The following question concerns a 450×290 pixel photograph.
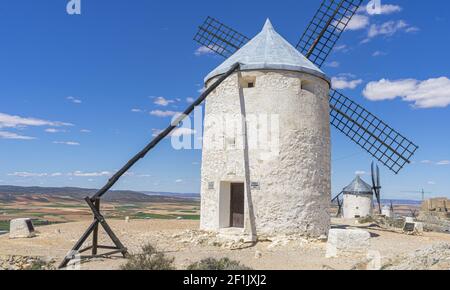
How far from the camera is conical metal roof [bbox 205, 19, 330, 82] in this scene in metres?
11.4

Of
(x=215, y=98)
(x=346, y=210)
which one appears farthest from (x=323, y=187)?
(x=346, y=210)

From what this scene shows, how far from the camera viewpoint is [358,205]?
28.4 metres

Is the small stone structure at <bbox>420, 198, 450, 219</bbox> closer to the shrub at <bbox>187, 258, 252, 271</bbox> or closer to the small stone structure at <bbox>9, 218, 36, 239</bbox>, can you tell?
the shrub at <bbox>187, 258, 252, 271</bbox>

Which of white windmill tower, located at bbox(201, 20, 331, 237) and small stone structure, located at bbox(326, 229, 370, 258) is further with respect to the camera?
white windmill tower, located at bbox(201, 20, 331, 237)

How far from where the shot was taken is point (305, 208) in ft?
36.8

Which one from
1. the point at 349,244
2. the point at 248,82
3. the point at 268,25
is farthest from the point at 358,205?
the point at 349,244

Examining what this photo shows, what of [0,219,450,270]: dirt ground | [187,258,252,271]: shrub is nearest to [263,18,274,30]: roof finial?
[0,219,450,270]: dirt ground

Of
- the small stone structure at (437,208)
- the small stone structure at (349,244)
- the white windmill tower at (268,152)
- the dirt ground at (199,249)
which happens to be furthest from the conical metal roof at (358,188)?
the small stone structure at (349,244)

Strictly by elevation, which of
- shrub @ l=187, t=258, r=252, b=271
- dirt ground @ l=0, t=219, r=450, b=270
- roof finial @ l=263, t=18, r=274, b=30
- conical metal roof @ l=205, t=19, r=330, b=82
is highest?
roof finial @ l=263, t=18, r=274, b=30

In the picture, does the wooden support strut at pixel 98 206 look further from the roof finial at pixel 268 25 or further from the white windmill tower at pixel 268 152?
the roof finial at pixel 268 25

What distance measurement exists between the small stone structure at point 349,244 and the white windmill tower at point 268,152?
1919 mm

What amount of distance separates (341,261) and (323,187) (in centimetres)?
363

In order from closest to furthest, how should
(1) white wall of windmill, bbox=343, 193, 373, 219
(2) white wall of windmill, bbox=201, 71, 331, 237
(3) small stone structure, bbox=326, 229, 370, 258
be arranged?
1. (3) small stone structure, bbox=326, 229, 370, 258
2. (2) white wall of windmill, bbox=201, 71, 331, 237
3. (1) white wall of windmill, bbox=343, 193, 373, 219
